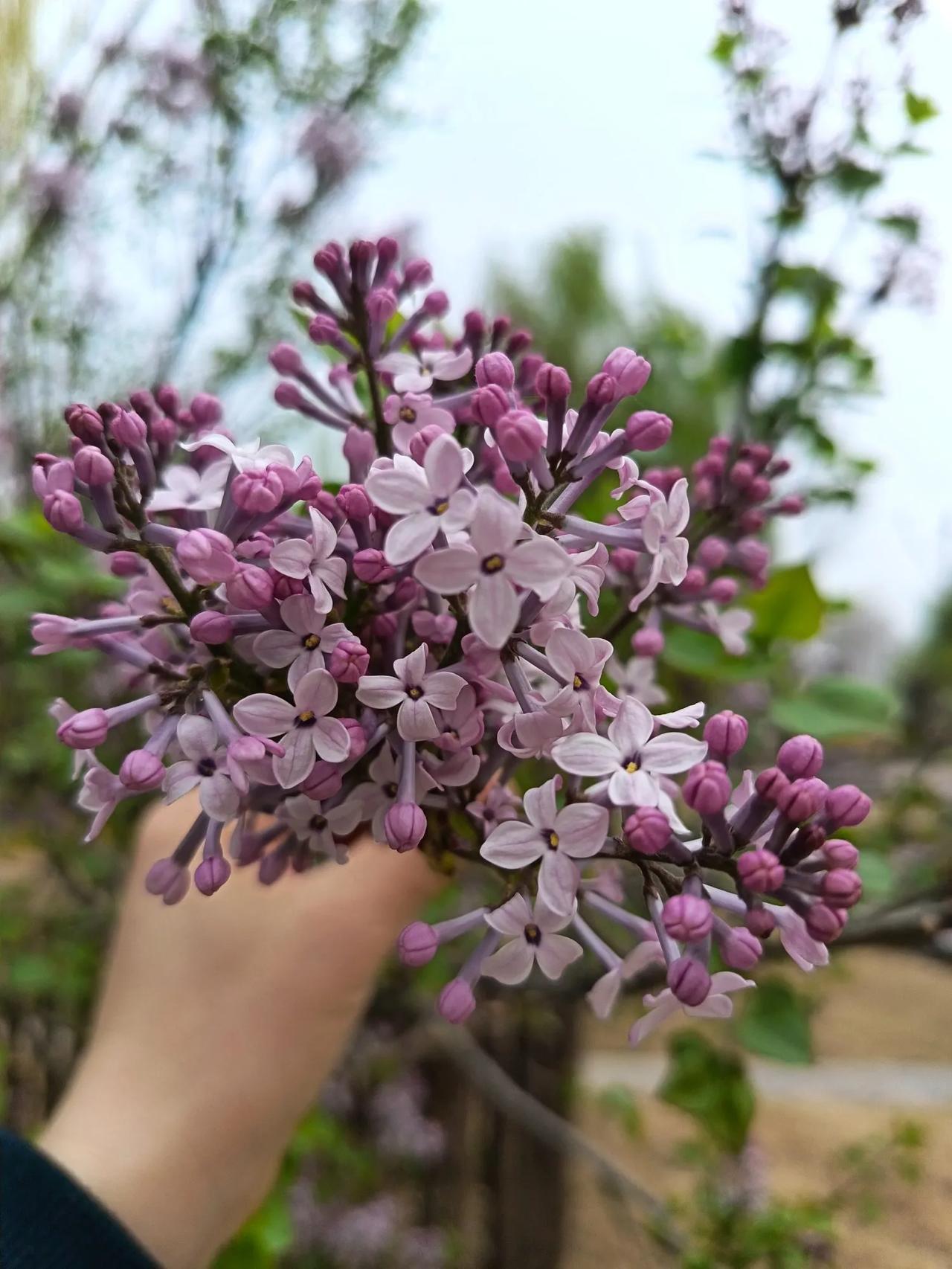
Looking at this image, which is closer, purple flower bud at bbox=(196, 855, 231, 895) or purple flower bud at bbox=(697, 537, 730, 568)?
purple flower bud at bbox=(196, 855, 231, 895)

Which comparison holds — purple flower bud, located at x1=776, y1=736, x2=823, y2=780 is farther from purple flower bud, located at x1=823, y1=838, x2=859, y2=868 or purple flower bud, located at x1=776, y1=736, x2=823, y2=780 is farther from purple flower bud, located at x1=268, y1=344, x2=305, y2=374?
purple flower bud, located at x1=268, y1=344, x2=305, y2=374

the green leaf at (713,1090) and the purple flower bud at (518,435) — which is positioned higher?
the purple flower bud at (518,435)

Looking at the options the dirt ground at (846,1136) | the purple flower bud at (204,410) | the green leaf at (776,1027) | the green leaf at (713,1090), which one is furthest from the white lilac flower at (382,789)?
the green leaf at (713,1090)

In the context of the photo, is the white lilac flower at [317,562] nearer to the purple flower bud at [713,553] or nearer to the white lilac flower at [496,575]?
the white lilac flower at [496,575]

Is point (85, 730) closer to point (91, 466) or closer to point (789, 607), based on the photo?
point (91, 466)

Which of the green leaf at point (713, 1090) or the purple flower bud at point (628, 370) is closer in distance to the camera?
the purple flower bud at point (628, 370)

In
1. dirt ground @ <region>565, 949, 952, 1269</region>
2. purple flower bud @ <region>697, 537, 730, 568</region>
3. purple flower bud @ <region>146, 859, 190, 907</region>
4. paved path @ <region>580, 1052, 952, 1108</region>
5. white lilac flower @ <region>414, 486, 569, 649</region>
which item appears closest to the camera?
white lilac flower @ <region>414, 486, 569, 649</region>

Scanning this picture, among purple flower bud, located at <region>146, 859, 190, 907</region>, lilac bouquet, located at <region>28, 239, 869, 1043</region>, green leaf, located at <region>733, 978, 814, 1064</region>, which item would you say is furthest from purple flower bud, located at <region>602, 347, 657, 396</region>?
green leaf, located at <region>733, 978, 814, 1064</region>
